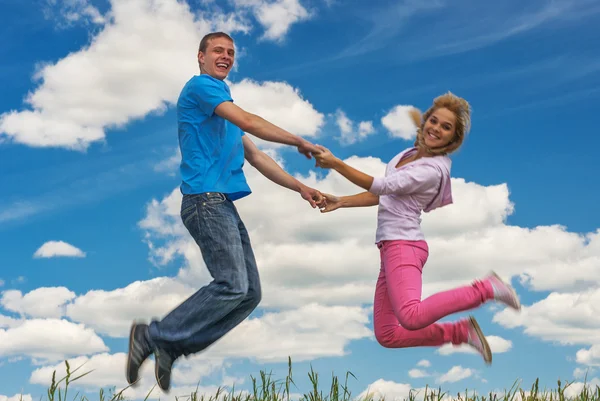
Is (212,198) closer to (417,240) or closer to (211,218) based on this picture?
(211,218)

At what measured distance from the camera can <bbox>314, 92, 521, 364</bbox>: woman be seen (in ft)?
19.0

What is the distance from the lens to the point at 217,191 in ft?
19.0

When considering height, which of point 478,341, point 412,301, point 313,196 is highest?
point 313,196

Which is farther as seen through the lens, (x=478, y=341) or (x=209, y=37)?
(x=209, y=37)

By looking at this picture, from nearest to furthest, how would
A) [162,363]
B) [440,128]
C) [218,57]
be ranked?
[162,363], [440,128], [218,57]

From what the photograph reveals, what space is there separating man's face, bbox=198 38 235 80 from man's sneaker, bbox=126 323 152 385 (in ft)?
7.49

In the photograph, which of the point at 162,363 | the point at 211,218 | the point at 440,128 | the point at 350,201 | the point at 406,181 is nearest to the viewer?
the point at 211,218

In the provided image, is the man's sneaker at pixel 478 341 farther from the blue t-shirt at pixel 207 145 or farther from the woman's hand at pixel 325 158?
the blue t-shirt at pixel 207 145

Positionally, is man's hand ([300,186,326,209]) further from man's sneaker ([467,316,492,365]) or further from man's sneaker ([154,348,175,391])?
man's sneaker ([154,348,175,391])

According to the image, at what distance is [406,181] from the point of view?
5.82 meters

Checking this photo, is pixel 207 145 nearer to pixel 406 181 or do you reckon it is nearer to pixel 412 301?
pixel 406 181

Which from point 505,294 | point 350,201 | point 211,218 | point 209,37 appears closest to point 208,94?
point 209,37

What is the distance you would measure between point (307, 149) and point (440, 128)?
1143mm

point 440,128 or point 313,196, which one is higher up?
point 440,128
